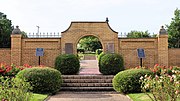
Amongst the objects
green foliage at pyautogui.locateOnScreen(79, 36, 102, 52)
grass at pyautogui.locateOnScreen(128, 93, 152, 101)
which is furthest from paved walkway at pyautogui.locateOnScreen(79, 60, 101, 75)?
green foliage at pyautogui.locateOnScreen(79, 36, 102, 52)

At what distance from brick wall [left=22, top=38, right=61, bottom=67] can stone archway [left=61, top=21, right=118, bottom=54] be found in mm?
573

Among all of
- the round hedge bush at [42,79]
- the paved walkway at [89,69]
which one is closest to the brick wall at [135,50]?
the paved walkway at [89,69]

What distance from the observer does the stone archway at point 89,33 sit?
18281mm

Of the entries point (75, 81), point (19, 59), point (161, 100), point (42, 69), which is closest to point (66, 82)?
point (75, 81)

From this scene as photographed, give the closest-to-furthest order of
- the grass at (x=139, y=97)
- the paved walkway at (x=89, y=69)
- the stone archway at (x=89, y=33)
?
the grass at (x=139, y=97) < the paved walkway at (x=89, y=69) < the stone archway at (x=89, y=33)

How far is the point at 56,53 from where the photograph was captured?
18453mm

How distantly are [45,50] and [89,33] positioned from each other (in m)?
3.28

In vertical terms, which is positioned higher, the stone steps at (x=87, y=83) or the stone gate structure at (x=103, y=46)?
the stone gate structure at (x=103, y=46)

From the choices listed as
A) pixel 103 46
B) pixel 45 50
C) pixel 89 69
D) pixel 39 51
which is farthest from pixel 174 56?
pixel 39 51

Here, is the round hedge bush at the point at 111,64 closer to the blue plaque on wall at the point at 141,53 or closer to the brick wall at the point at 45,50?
the blue plaque on wall at the point at 141,53

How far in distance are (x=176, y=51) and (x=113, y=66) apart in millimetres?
5349

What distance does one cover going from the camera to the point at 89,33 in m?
18.4

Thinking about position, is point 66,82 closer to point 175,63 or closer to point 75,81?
point 75,81

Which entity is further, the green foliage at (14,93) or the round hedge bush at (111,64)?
the round hedge bush at (111,64)
